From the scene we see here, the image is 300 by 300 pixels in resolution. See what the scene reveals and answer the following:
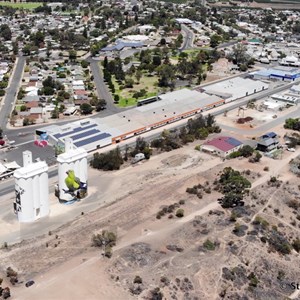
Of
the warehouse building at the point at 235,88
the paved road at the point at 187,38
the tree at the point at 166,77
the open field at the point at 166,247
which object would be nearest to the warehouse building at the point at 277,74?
the warehouse building at the point at 235,88

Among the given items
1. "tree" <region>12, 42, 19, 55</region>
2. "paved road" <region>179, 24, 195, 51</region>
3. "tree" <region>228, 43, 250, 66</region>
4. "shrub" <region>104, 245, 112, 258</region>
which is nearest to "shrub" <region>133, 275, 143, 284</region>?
"shrub" <region>104, 245, 112, 258</region>

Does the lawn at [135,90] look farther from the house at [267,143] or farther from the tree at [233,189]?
the tree at [233,189]

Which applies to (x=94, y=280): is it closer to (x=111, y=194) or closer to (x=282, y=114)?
(x=111, y=194)

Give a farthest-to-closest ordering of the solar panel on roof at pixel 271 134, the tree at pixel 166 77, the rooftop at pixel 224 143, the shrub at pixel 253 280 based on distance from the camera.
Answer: the tree at pixel 166 77 < the solar panel on roof at pixel 271 134 < the rooftop at pixel 224 143 < the shrub at pixel 253 280

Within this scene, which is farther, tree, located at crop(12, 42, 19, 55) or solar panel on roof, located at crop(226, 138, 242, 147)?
tree, located at crop(12, 42, 19, 55)

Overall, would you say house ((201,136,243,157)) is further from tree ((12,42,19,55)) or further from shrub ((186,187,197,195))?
tree ((12,42,19,55))

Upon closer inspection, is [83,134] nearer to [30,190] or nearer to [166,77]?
[30,190]

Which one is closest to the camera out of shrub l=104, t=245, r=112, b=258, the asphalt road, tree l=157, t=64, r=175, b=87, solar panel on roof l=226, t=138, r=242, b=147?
shrub l=104, t=245, r=112, b=258

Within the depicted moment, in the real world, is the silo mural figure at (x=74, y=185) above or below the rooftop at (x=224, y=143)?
above
